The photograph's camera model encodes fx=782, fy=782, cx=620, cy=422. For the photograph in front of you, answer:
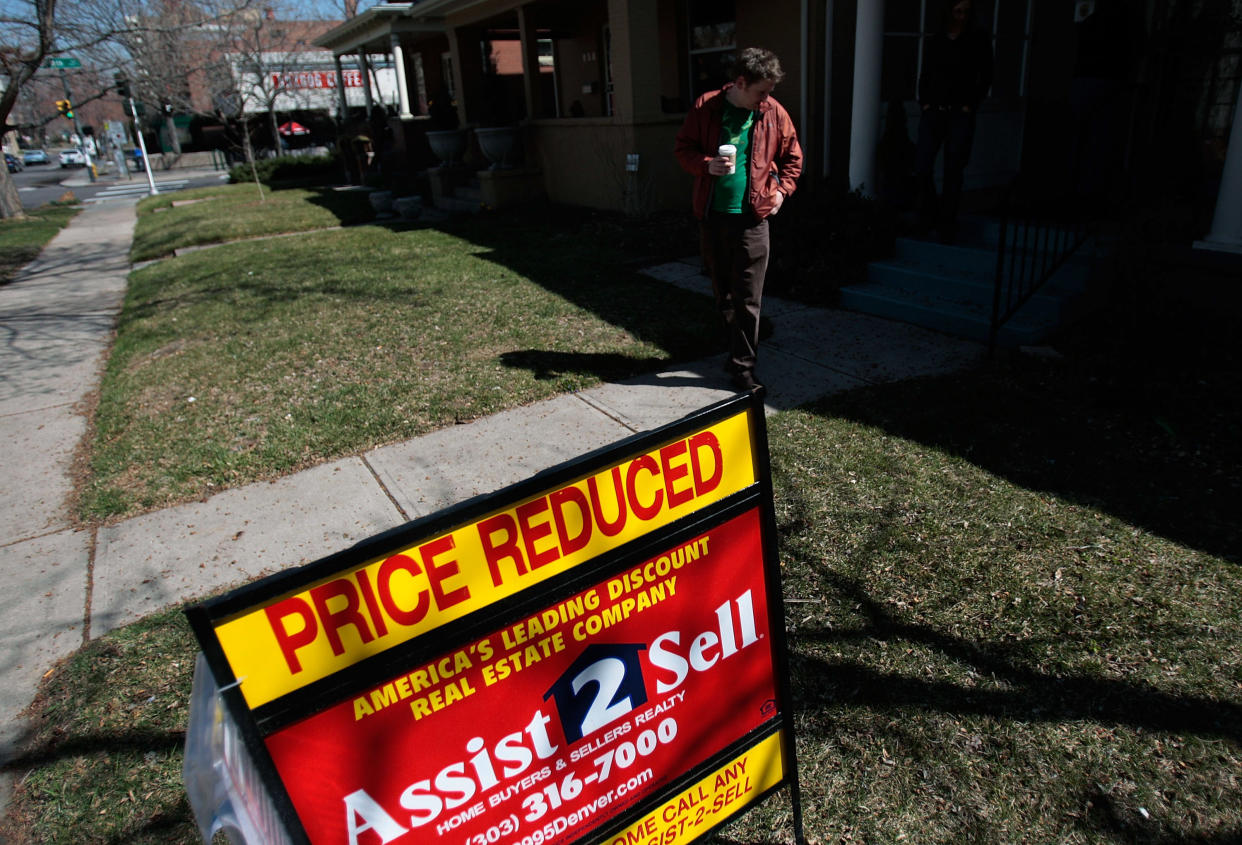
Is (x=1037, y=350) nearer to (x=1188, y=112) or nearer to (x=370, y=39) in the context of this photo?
(x=1188, y=112)

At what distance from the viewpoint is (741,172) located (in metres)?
4.62

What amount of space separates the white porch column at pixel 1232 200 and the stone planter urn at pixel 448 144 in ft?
42.7

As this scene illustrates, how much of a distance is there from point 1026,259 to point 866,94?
91.0 inches

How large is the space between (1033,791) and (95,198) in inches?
1408

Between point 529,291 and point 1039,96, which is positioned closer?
point 529,291

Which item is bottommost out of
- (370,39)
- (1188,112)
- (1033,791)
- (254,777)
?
(1033,791)

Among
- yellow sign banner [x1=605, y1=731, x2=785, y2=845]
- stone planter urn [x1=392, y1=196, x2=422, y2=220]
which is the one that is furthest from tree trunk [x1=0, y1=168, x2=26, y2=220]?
yellow sign banner [x1=605, y1=731, x2=785, y2=845]

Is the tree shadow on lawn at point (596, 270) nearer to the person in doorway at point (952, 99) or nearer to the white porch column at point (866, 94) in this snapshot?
the white porch column at point (866, 94)

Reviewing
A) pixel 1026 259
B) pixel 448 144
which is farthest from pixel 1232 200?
pixel 448 144

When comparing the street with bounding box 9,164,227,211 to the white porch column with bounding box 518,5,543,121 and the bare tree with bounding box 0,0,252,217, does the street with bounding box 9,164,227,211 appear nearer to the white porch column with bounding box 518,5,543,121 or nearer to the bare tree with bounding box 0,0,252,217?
the bare tree with bounding box 0,0,252,217

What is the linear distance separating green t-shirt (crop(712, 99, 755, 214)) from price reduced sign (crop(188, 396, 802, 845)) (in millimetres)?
3141

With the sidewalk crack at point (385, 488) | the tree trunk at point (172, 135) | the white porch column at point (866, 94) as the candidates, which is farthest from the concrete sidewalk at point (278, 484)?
the tree trunk at point (172, 135)

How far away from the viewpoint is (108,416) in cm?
569

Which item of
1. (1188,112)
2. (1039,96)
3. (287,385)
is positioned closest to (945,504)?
(287,385)
